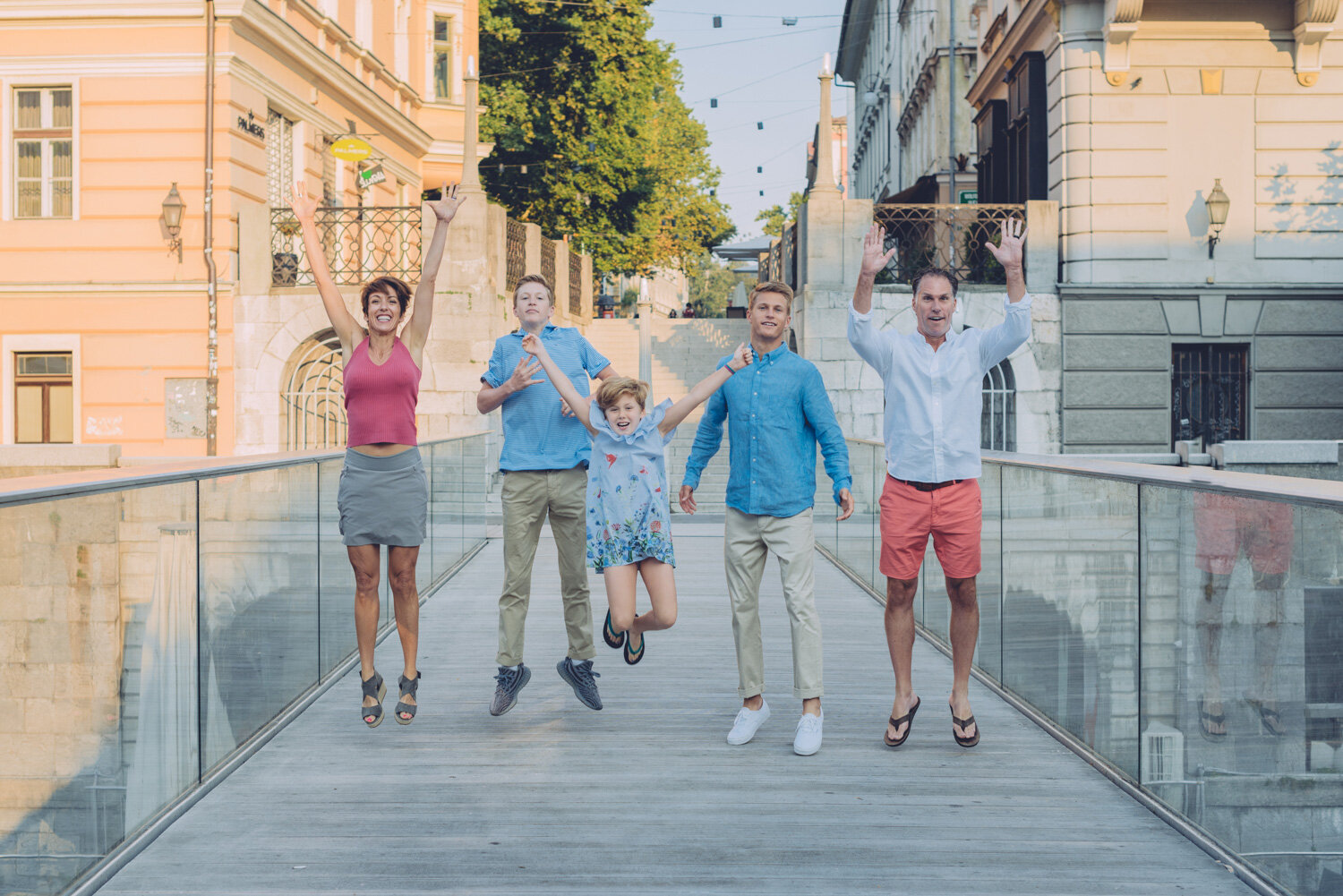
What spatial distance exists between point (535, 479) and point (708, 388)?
3.24ft

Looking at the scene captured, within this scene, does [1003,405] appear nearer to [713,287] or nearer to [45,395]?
[45,395]

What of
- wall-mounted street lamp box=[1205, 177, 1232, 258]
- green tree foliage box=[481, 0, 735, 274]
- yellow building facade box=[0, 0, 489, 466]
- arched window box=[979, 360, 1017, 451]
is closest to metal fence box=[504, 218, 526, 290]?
yellow building facade box=[0, 0, 489, 466]

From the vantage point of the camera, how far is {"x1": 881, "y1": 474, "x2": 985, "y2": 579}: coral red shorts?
5.23 metres

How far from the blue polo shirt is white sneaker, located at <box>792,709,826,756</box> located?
63.0 inches

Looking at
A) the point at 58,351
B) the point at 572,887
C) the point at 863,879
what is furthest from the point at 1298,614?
the point at 58,351

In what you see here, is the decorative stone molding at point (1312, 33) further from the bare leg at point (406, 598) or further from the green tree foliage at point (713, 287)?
the green tree foliage at point (713, 287)

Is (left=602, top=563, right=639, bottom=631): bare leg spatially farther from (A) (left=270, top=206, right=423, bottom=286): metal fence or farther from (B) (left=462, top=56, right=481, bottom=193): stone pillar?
(A) (left=270, top=206, right=423, bottom=286): metal fence

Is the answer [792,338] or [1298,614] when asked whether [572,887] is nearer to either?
[1298,614]

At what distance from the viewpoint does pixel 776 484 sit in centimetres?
529

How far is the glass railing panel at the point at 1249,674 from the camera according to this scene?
3.31 meters

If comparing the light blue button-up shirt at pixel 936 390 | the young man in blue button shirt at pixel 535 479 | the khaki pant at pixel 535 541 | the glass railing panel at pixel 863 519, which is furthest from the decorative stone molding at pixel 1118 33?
the khaki pant at pixel 535 541

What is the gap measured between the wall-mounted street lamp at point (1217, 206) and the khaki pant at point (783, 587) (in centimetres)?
1399

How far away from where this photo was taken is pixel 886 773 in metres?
4.89

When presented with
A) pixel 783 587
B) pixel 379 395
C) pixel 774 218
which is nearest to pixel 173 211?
pixel 379 395
